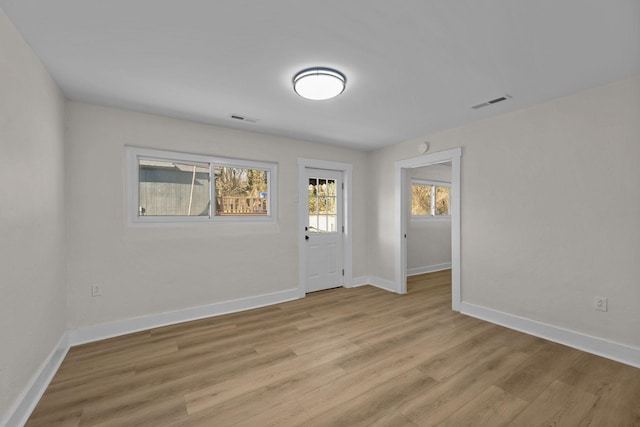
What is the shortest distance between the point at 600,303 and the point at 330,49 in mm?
3198

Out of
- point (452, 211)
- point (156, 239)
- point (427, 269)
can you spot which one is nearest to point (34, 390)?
point (156, 239)

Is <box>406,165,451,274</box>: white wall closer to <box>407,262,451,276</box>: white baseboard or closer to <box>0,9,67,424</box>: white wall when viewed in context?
<box>407,262,451,276</box>: white baseboard

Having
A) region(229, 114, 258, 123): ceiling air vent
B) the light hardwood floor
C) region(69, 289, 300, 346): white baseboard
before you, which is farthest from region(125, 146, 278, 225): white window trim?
the light hardwood floor

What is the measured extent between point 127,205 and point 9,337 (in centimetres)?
167

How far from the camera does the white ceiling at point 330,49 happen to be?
154 cm

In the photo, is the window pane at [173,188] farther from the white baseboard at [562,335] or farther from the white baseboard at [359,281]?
the white baseboard at [562,335]

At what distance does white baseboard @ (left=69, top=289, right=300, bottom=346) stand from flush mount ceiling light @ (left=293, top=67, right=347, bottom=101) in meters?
2.73

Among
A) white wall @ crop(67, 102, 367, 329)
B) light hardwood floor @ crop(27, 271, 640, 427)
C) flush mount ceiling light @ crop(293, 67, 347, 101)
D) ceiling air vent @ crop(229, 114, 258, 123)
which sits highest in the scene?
ceiling air vent @ crop(229, 114, 258, 123)

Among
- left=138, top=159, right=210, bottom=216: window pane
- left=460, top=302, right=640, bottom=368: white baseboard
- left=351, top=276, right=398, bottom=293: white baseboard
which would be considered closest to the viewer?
left=460, top=302, right=640, bottom=368: white baseboard

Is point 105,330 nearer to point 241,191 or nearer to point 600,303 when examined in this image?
point 241,191

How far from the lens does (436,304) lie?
388 cm

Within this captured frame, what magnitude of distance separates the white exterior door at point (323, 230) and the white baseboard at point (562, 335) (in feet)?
6.73

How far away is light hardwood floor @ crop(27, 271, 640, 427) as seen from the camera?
1.73 m

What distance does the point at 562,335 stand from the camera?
8.83ft
